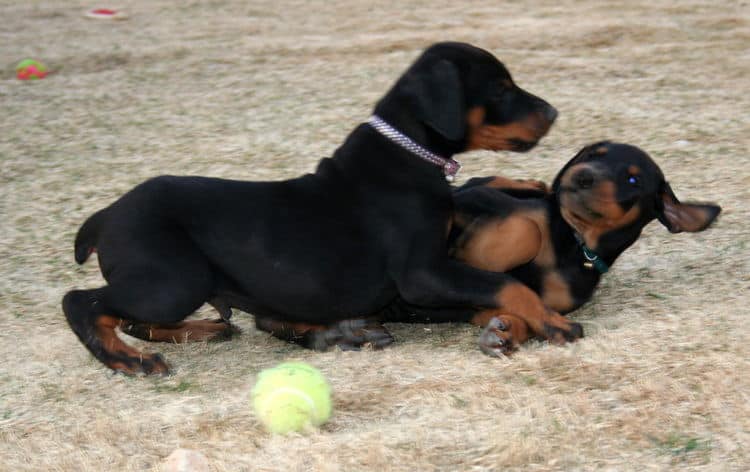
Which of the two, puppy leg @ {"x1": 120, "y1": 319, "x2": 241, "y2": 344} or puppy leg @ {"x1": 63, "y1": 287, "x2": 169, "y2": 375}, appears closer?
puppy leg @ {"x1": 63, "y1": 287, "x2": 169, "y2": 375}

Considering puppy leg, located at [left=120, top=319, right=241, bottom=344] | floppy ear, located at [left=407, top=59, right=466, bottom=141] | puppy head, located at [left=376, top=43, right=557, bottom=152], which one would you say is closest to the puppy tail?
puppy leg, located at [left=120, top=319, right=241, bottom=344]

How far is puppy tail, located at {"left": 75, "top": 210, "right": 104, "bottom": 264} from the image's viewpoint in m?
4.00

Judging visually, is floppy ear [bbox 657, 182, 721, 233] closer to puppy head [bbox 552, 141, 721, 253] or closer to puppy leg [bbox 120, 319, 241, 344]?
puppy head [bbox 552, 141, 721, 253]

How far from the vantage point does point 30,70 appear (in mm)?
9867

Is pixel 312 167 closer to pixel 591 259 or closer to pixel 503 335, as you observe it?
pixel 591 259

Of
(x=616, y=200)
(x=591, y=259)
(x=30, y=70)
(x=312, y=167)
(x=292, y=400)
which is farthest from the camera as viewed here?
(x=30, y=70)

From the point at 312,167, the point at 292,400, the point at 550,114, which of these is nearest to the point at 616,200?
the point at 550,114

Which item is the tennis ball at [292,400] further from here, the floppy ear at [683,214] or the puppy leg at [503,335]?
the floppy ear at [683,214]

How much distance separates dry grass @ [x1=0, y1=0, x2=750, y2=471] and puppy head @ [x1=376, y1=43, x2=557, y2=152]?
83 centimetres

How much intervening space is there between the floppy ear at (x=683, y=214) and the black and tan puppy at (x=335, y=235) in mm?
626

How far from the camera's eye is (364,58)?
9.88 metres

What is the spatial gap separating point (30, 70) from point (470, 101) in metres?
6.97

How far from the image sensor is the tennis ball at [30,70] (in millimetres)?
9805

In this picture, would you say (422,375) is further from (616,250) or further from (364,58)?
(364,58)
